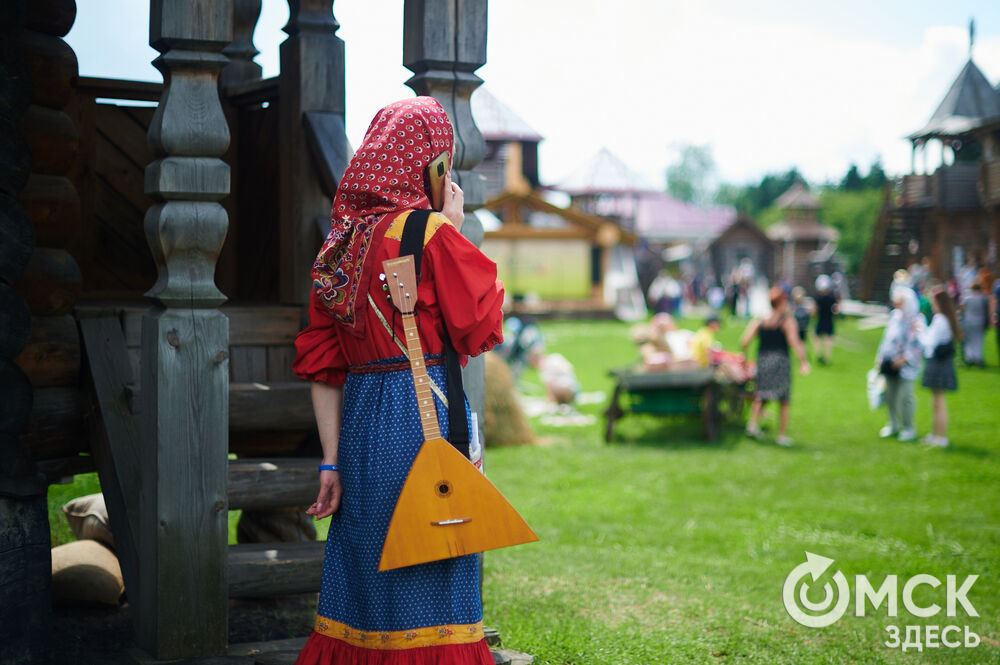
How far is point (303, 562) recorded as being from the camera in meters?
4.24

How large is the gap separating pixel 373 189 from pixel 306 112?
225cm

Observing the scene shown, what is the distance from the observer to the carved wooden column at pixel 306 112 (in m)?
5.07

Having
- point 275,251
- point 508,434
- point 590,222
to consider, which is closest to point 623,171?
point 590,222

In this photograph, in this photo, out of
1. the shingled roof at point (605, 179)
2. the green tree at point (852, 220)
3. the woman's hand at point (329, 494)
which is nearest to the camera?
the woman's hand at point (329, 494)

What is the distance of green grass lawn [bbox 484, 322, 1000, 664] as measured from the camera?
15.4 ft

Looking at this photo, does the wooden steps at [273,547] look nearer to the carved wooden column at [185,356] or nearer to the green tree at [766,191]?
the carved wooden column at [185,356]

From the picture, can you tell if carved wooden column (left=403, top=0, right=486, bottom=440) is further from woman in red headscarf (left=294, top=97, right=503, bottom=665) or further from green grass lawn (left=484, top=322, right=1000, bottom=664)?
green grass lawn (left=484, top=322, right=1000, bottom=664)

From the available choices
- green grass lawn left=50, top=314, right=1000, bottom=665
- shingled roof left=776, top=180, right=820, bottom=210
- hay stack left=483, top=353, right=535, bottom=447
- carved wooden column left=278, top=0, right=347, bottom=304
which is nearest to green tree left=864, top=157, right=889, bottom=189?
shingled roof left=776, top=180, right=820, bottom=210

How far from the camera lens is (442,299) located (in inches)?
116

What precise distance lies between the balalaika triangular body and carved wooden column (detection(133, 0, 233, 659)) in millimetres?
1195

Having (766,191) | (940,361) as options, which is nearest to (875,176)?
(766,191)

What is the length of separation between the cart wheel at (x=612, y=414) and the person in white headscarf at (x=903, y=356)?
304 centimetres

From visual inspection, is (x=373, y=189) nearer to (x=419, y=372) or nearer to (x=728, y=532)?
(x=419, y=372)

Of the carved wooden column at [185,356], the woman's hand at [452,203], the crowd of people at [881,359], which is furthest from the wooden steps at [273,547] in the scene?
the crowd of people at [881,359]
